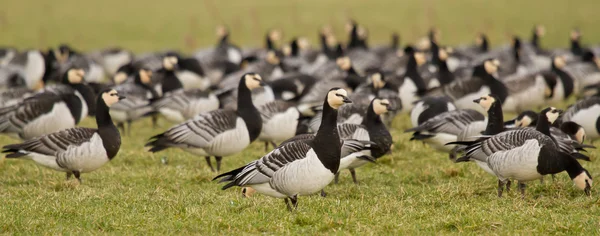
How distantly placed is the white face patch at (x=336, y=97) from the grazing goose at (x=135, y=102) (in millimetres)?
8889

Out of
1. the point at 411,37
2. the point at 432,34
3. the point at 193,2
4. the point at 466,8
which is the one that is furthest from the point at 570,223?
the point at 193,2

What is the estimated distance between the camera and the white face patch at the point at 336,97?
9430mm

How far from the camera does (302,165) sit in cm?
924

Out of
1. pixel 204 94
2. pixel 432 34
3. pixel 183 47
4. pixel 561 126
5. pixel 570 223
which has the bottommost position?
pixel 183 47

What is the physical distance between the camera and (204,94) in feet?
59.8

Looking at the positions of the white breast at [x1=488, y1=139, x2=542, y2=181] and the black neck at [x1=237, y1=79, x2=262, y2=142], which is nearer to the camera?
Answer: the white breast at [x1=488, y1=139, x2=542, y2=181]

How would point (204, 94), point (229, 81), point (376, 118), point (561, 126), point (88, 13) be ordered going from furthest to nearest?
point (88, 13)
point (229, 81)
point (204, 94)
point (561, 126)
point (376, 118)

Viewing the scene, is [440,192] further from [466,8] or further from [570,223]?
[466,8]

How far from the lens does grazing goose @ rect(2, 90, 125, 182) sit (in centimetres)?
1174

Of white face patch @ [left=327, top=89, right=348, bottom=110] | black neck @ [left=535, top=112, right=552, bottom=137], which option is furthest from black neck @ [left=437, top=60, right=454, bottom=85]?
white face patch @ [left=327, top=89, right=348, bottom=110]

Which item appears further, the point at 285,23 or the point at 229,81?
the point at 285,23

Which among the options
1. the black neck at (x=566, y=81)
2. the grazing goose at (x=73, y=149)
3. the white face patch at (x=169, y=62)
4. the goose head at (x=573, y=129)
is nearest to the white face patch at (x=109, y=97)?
the grazing goose at (x=73, y=149)

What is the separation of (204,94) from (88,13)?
32427mm

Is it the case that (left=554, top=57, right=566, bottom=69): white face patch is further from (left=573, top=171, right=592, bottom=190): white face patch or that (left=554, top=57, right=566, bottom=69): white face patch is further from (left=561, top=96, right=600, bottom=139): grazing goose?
(left=573, top=171, right=592, bottom=190): white face patch
